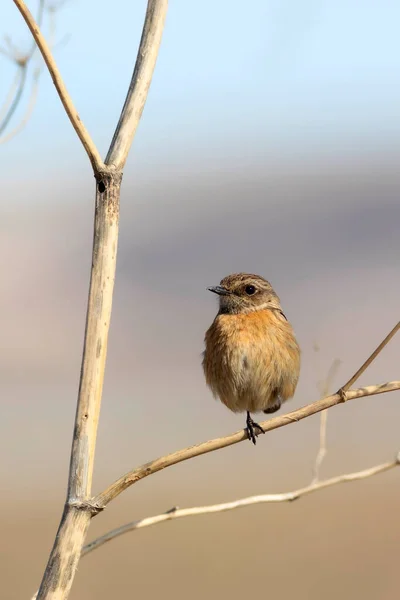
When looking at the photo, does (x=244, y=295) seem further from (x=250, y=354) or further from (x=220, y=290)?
(x=250, y=354)

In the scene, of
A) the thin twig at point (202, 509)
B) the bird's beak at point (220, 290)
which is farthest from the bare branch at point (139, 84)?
the bird's beak at point (220, 290)

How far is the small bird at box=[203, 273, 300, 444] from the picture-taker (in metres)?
5.83

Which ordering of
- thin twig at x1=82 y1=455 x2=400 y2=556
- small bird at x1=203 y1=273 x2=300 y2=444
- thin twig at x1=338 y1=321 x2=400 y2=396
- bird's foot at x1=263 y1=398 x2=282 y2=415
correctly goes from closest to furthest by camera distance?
1. thin twig at x1=82 y1=455 x2=400 y2=556
2. thin twig at x1=338 y1=321 x2=400 y2=396
3. small bird at x1=203 y1=273 x2=300 y2=444
4. bird's foot at x1=263 y1=398 x2=282 y2=415

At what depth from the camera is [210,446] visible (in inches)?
112

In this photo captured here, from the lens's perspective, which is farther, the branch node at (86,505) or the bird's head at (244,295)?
the bird's head at (244,295)

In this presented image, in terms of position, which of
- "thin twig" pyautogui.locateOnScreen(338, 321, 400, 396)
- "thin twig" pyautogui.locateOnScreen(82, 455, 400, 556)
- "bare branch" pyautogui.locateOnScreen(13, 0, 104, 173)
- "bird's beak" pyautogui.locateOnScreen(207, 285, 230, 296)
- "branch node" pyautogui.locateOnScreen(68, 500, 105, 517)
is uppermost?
"bird's beak" pyautogui.locateOnScreen(207, 285, 230, 296)

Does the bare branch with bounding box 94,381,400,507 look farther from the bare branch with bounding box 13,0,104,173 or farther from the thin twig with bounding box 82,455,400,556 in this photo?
the bare branch with bounding box 13,0,104,173

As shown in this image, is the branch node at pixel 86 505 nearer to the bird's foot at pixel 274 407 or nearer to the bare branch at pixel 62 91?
the bare branch at pixel 62 91

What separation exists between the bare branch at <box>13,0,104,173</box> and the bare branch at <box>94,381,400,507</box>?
0.90 meters

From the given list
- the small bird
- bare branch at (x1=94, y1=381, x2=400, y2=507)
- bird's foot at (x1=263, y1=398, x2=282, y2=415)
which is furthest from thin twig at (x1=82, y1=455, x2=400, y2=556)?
bird's foot at (x1=263, y1=398, x2=282, y2=415)

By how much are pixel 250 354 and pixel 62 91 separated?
11.6 feet

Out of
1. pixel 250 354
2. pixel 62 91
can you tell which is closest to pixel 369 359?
pixel 62 91

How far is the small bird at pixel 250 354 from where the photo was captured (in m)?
5.83

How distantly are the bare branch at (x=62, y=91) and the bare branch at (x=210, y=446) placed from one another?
35.3 inches
